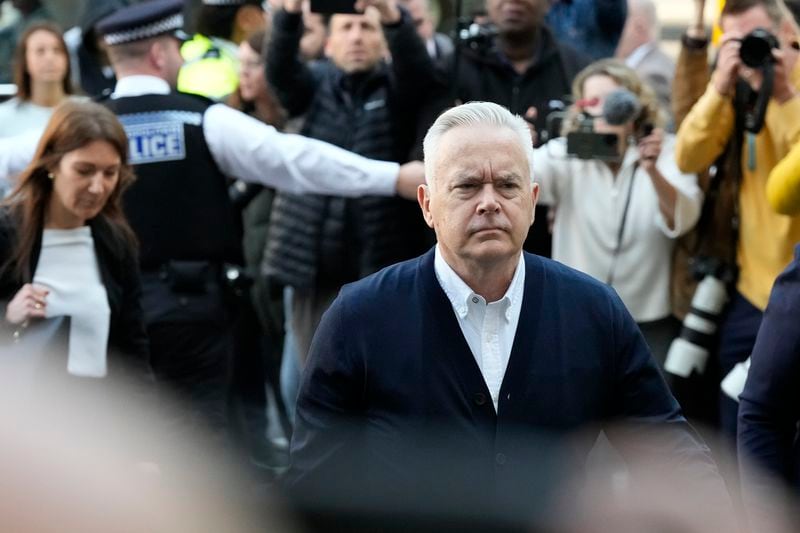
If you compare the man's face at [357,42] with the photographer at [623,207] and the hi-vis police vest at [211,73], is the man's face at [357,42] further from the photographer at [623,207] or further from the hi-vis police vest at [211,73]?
the hi-vis police vest at [211,73]

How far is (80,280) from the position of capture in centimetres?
559

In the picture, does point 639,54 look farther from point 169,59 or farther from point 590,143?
point 169,59

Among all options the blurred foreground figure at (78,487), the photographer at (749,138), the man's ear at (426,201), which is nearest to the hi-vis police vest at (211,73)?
the photographer at (749,138)

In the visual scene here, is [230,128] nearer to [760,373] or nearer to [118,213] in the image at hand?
[118,213]

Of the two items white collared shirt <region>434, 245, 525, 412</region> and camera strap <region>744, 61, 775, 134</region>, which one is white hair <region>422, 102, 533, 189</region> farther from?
camera strap <region>744, 61, 775, 134</region>

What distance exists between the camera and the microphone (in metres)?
6.63

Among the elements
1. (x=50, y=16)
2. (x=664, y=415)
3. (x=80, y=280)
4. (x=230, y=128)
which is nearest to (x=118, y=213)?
(x=80, y=280)

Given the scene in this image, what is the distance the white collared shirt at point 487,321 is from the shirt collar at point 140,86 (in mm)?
3112

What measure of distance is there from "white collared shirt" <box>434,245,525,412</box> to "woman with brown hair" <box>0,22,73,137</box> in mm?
4434

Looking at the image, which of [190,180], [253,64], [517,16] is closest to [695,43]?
[517,16]

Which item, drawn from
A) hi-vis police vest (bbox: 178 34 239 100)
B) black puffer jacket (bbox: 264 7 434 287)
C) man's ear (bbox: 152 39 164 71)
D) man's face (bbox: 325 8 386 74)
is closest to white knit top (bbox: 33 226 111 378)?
man's ear (bbox: 152 39 164 71)

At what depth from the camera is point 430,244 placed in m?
7.24

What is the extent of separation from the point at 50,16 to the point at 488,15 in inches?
127

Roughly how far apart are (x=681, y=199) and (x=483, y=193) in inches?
114
